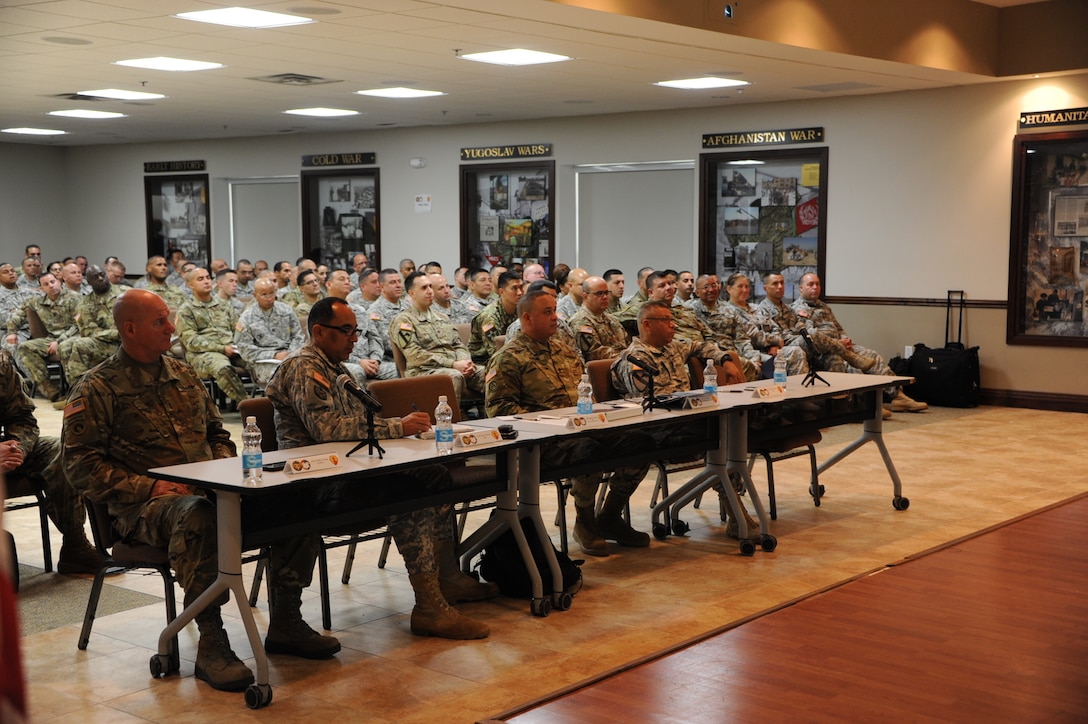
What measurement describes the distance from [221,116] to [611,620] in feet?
35.4

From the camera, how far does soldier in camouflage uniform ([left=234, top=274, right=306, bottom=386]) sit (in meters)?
9.17

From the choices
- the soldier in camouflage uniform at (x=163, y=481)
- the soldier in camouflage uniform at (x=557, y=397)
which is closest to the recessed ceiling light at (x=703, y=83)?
the soldier in camouflage uniform at (x=557, y=397)

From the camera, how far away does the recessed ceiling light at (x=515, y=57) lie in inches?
357

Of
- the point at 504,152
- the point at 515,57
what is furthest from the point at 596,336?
the point at 504,152

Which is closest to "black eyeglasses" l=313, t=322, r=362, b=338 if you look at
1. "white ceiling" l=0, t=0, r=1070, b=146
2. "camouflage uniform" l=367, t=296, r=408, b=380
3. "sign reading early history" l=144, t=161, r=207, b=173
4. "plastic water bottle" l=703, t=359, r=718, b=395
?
"plastic water bottle" l=703, t=359, r=718, b=395

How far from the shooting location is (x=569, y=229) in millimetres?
14062

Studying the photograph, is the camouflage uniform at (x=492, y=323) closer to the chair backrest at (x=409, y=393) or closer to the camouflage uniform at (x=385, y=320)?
the camouflage uniform at (x=385, y=320)

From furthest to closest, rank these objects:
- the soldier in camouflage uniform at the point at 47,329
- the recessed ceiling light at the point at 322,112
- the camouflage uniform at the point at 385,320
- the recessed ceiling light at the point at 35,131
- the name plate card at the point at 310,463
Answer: the recessed ceiling light at the point at 35,131
the recessed ceiling light at the point at 322,112
the soldier in camouflage uniform at the point at 47,329
the camouflage uniform at the point at 385,320
the name plate card at the point at 310,463

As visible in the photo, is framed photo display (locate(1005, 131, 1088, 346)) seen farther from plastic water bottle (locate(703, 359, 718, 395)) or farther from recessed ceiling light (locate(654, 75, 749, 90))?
plastic water bottle (locate(703, 359, 718, 395))

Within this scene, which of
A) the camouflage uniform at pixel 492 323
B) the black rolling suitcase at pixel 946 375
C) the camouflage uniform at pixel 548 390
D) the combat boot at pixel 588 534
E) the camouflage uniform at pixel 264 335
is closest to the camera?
the camouflage uniform at pixel 548 390

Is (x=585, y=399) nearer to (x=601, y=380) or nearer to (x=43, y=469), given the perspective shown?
(x=601, y=380)

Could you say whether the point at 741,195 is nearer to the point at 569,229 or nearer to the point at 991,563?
the point at 569,229

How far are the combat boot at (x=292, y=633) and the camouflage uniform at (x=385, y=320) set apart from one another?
4.82m

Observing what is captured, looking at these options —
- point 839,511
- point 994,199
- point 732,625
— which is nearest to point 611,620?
point 732,625
